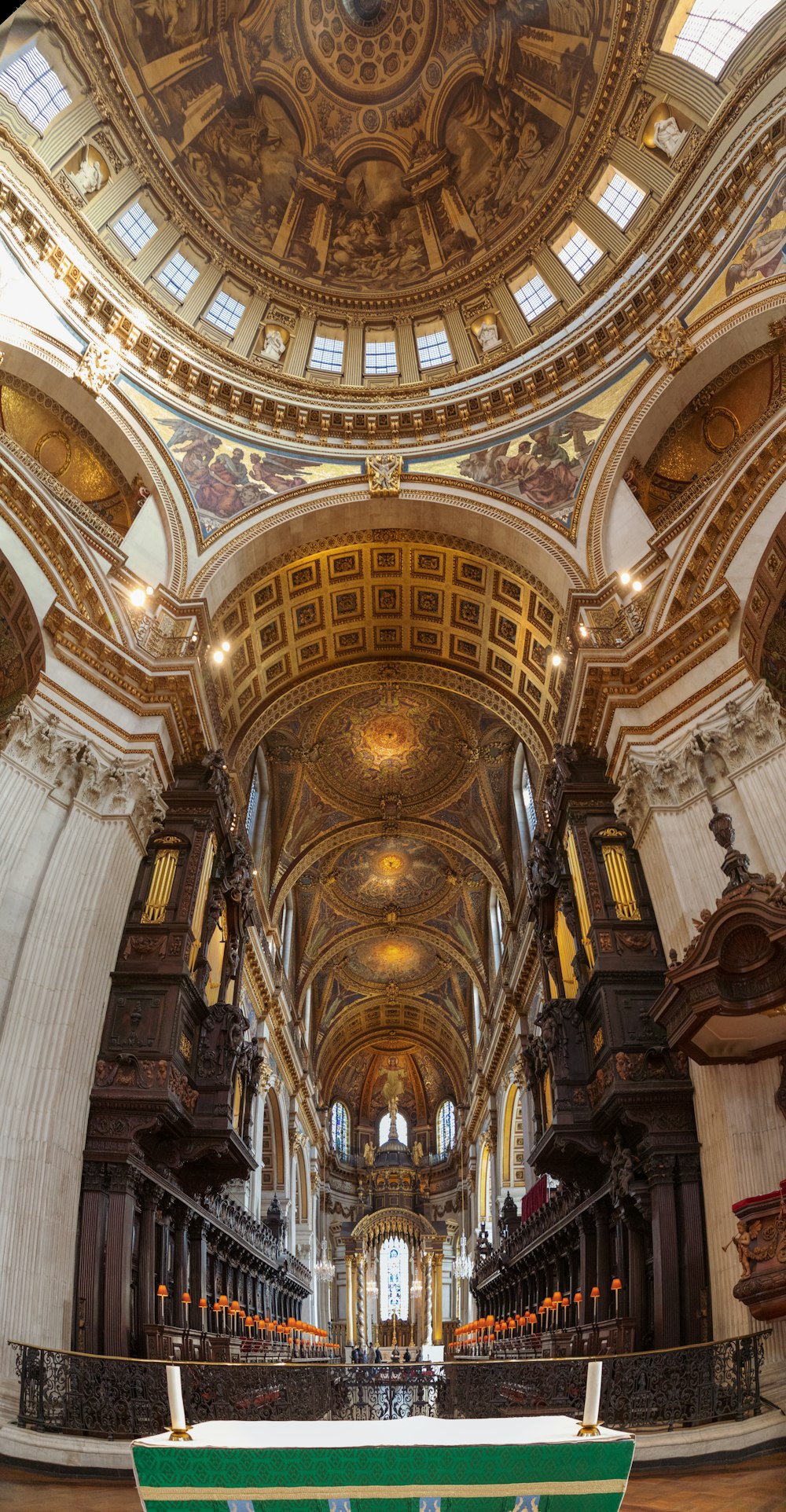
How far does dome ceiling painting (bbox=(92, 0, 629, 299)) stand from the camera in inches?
837

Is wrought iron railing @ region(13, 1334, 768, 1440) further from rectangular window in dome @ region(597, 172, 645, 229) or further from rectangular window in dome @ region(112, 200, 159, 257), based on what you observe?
rectangular window in dome @ region(597, 172, 645, 229)

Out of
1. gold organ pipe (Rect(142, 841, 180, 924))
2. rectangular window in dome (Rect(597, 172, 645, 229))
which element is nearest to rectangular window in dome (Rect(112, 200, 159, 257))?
rectangular window in dome (Rect(597, 172, 645, 229))

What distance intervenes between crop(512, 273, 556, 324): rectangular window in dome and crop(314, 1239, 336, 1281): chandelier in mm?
39383

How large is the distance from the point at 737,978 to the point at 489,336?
61.3 ft

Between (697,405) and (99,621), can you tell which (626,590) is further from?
(99,621)

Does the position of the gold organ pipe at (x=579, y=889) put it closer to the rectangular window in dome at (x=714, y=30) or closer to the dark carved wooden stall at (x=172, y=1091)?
the dark carved wooden stall at (x=172, y=1091)

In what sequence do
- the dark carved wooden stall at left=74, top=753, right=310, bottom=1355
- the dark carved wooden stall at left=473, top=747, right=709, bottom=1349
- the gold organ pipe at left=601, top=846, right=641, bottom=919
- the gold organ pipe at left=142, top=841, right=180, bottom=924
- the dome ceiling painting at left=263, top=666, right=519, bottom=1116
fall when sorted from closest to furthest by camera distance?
1. the dark carved wooden stall at left=473, top=747, right=709, bottom=1349
2. the dark carved wooden stall at left=74, top=753, right=310, bottom=1355
3. the gold organ pipe at left=601, top=846, right=641, bottom=919
4. the gold organ pipe at left=142, top=841, right=180, bottom=924
5. the dome ceiling painting at left=263, top=666, right=519, bottom=1116

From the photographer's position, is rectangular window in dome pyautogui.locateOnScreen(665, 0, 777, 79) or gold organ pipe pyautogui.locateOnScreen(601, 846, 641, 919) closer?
gold organ pipe pyautogui.locateOnScreen(601, 846, 641, 919)

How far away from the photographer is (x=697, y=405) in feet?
61.3

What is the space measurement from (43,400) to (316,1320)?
127 feet

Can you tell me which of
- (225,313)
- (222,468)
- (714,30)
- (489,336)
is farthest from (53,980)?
(714,30)

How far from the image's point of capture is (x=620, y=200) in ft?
68.6

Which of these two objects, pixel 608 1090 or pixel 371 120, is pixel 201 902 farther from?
pixel 371 120

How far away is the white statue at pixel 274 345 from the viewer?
76.3 feet
